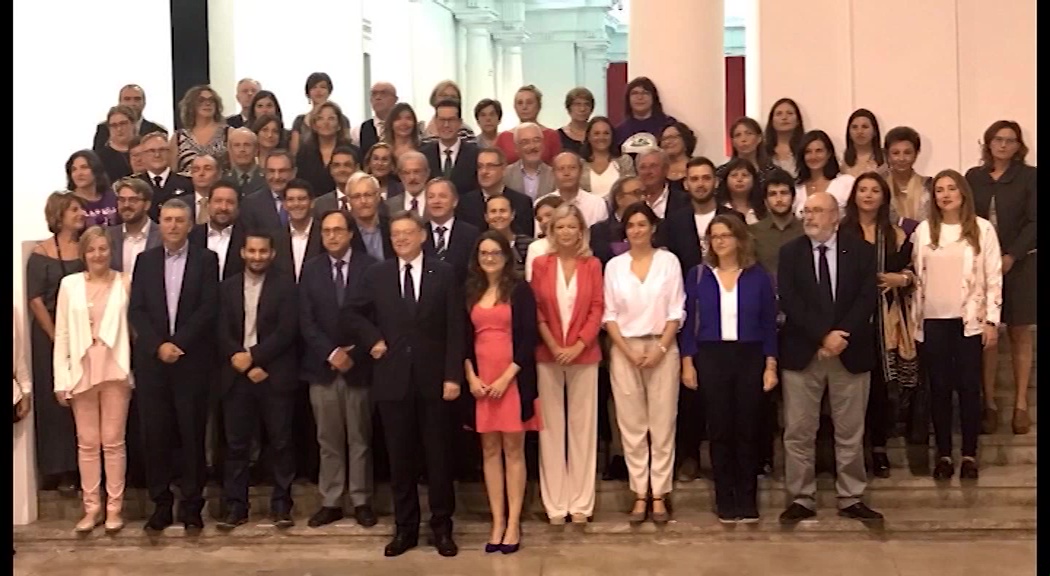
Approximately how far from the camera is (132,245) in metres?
5.84

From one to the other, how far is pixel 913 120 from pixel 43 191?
5.33m

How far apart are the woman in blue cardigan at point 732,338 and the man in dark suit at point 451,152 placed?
1673 mm

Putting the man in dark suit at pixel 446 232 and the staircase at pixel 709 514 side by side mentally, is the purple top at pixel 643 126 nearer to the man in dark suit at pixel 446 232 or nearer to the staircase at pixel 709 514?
the man in dark suit at pixel 446 232

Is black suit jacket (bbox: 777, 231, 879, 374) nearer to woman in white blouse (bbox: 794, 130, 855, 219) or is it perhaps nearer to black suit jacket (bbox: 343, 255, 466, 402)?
woman in white blouse (bbox: 794, 130, 855, 219)

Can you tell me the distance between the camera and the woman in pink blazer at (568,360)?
17.5 feet

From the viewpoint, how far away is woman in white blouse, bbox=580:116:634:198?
21.4ft

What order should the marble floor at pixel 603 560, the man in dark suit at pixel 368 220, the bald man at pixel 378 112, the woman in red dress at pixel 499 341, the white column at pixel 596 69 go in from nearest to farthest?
the marble floor at pixel 603 560 < the woman in red dress at pixel 499 341 < the man in dark suit at pixel 368 220 < the bald man at pixel 378 112 < the white column at pixel 596 69

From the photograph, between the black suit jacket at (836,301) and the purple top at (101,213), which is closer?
the black suit jacket at (836,301)

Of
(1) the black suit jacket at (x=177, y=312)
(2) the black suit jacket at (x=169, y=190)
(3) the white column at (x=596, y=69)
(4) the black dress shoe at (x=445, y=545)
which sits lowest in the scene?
(4) the black dress shoe at (x=445, y=545)

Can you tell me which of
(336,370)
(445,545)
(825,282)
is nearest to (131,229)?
(336,370)

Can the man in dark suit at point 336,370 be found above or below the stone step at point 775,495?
above

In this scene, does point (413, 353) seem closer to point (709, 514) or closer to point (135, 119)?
point (709, 514)

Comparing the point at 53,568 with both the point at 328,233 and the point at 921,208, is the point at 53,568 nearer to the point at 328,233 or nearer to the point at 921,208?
the point at 328,233

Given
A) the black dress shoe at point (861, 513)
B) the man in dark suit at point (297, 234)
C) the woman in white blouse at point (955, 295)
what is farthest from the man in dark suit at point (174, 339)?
the woman in white blouse at point (955, 295)
